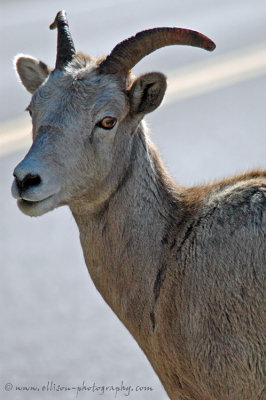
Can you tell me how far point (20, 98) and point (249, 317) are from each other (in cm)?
907

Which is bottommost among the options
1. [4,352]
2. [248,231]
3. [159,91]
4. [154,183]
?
[4,352]

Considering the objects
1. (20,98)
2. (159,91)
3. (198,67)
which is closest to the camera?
(159,91)

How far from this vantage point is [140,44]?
5598 millimetres

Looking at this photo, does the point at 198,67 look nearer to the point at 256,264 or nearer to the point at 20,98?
the point at 20,98

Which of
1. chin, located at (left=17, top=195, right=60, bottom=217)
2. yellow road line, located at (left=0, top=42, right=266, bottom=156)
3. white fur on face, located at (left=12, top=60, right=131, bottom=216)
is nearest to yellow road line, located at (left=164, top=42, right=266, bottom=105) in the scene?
yellow road line, located at (left=0, top=42, right=266, bottom=156)

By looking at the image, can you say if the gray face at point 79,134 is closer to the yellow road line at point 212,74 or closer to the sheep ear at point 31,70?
the sheep ear at point 31,70

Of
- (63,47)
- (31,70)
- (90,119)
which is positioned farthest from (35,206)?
(31,70)

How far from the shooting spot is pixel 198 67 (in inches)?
609

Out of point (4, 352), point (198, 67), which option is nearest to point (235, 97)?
point (198, 67)

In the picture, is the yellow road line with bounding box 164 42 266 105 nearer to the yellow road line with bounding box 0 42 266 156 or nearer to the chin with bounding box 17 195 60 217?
the yellow road line with bounding box 0 42 266 156

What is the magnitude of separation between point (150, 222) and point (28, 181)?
3.09ft

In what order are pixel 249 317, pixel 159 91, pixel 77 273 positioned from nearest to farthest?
pixel 249 317 → pixel 159 91 → pixel 77 273

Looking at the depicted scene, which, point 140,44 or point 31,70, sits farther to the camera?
point 31,70

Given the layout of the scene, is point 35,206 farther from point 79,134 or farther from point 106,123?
point 106,123
